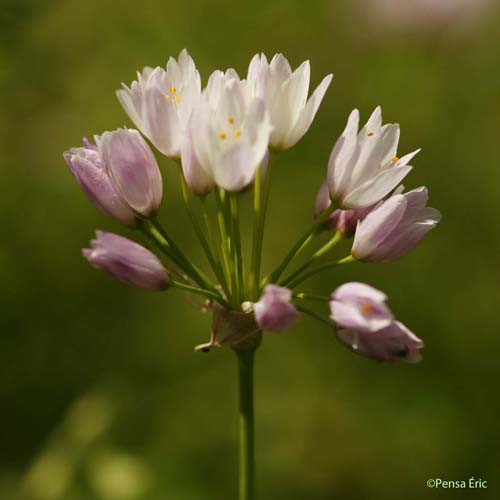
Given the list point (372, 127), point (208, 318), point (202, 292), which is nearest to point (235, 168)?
point (202, 292)

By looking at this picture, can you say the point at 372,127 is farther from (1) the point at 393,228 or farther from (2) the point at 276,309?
(2) the point at 276,309

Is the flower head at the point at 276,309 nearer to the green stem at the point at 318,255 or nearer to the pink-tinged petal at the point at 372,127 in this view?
the green stem at the point at 318,255

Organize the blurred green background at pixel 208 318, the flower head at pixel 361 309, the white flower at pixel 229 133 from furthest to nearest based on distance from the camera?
the blurred green background at pixel 208 318 → the white flower at pixel 229 133 → the flower head at pixel 361 309

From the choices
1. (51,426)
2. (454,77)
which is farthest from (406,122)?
(51,426)

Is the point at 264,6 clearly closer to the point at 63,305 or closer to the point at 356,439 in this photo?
the point at 63,305

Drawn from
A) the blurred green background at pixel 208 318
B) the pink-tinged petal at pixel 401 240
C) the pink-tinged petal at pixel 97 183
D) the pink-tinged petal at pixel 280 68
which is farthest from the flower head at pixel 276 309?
the blurred green background at pixel 208 318
